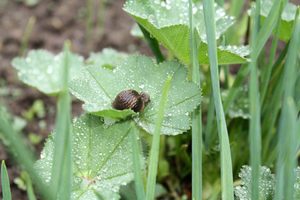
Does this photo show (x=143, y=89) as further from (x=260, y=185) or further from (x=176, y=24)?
(x=260, y=185)

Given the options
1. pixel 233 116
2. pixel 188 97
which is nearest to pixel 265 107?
pixel 233 116

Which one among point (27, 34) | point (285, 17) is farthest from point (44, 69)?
point (285, 17)

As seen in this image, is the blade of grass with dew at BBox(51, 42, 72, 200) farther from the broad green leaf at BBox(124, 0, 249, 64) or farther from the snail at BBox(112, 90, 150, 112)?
the broad green leaf at BBox(124, 0, 249, 64)

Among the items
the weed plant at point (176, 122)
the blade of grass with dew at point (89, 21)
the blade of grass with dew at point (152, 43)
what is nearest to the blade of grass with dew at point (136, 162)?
the weed plant at point (176, 122)

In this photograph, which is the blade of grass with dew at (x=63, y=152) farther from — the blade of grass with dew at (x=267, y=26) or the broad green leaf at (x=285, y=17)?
the broad green leaf at (x=285, y=17)

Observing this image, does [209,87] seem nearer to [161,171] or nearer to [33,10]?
[161,171]

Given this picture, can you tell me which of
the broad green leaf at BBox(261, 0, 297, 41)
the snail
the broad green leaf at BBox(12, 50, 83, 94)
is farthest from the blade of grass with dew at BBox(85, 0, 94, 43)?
the snail
